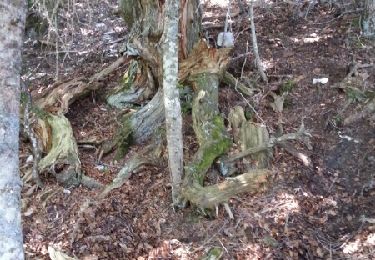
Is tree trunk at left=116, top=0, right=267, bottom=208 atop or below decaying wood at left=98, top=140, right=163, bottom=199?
atop

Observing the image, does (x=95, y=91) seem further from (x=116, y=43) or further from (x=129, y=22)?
(x=116, y=43)

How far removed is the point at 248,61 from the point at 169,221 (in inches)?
137

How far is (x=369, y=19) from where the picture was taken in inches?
302

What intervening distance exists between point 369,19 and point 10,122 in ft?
22.5

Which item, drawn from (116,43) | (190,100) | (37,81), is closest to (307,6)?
(116,43)

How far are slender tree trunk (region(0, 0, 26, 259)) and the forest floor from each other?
1.67m

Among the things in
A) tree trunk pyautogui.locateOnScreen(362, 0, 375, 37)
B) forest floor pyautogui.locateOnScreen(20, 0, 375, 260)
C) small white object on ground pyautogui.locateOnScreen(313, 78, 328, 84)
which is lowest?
forest floor pyautogui.locateOnScreen(20, 0, 375, 260)

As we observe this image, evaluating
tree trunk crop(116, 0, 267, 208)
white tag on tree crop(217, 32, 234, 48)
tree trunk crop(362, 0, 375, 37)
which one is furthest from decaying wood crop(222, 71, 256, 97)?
tree trunk crop(362, 0, 375, 37)

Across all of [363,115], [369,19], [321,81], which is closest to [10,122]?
[363,115]

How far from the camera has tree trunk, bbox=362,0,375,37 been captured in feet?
24.9

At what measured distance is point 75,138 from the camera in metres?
5.82

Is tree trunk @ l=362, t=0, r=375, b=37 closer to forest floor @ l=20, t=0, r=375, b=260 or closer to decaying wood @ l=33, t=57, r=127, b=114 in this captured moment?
forest floor @ l=20, t=0, r=375, b=260

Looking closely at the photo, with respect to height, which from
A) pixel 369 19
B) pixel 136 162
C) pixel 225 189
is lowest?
pixel 225 189

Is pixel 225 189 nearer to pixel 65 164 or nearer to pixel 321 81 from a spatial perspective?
pixel 65 164
